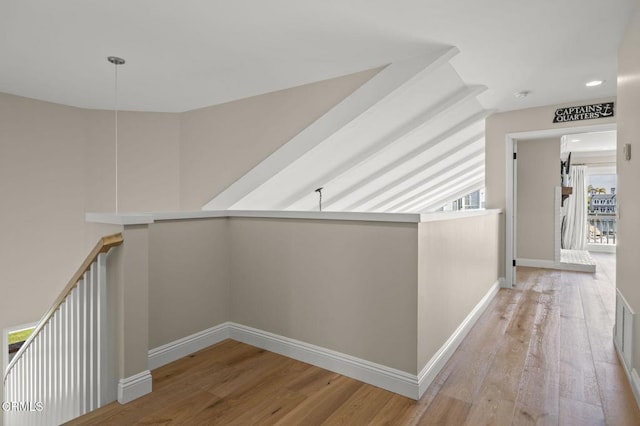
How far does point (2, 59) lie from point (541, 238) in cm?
661

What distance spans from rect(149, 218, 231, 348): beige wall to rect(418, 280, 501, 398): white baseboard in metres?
1.49

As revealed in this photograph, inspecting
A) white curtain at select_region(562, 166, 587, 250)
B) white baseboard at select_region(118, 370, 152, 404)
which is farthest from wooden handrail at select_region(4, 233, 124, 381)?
white curtain at select_region(562, 166, 587, 250)

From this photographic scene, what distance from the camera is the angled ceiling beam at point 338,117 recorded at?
2.75 m

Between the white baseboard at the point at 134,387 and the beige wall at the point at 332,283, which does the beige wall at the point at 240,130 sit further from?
the white baseboard at the point at 134,387

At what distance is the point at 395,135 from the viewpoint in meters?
3.86

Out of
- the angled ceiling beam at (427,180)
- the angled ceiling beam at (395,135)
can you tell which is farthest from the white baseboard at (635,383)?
the angled ceiling beam at (427,180)

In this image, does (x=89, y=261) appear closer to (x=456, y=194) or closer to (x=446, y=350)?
(x=446, y=350)

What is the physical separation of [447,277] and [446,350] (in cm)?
46

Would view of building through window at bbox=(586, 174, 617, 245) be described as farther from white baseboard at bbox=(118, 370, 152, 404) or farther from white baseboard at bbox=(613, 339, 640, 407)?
white baseboard at bbox=(118, 370, 152, 404)

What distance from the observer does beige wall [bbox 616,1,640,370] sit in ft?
6.49

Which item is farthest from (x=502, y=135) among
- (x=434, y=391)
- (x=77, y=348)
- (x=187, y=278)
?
(x=77, y=348)

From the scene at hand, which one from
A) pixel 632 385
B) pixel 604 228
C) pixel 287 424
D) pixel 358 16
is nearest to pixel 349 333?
pixel 287 424

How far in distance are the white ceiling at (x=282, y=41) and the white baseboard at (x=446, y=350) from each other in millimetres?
2027

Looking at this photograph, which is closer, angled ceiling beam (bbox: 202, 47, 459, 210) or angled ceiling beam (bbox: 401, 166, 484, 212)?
angled ceiling beam (bbox: 202, 47, 459, 210)
